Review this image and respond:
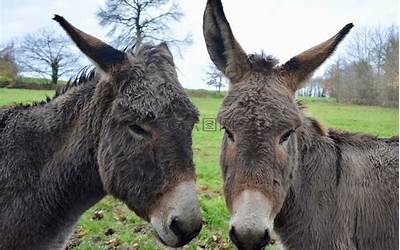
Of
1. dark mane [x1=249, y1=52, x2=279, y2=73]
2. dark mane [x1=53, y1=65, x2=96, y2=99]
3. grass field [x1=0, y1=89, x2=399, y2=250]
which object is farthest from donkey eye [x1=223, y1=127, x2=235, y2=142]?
dark mane [x1=53, y1=65, x2=96, y2=99]

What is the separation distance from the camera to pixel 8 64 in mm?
5727

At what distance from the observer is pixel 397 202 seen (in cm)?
308

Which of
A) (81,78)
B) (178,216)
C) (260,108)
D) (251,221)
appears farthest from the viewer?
(81,78)

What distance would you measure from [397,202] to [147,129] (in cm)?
189

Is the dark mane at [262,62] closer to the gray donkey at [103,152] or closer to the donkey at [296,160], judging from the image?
the donkey at [296,160]

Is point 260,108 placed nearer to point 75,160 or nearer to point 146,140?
point 146,140

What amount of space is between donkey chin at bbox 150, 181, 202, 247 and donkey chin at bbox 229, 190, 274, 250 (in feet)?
0.99

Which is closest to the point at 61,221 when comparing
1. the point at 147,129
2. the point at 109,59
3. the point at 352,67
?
the point at 147,129

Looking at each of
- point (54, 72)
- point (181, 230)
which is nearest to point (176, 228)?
point (181, 230)

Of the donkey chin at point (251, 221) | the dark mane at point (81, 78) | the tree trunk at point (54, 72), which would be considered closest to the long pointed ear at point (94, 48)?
the dark mane at point (81, 78)

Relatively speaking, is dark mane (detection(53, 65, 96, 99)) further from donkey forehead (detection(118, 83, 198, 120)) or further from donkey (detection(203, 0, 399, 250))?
donkey (detection(203, 0, 399, 250))

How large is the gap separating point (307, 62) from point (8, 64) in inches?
170

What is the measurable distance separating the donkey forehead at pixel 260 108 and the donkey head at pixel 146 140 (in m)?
0.32

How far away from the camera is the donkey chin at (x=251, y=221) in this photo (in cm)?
236
